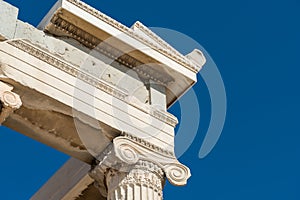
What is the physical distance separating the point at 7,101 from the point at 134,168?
3.29 m

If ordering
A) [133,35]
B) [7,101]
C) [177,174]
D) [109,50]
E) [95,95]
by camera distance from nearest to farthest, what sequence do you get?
[7,101]
[95,95]
[177,174]
[109,50]
[133,35]

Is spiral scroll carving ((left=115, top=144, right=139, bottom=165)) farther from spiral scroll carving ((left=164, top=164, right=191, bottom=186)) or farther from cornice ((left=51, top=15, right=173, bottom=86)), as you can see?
cornice ((left=51, top=15, right=173, bottom=86))

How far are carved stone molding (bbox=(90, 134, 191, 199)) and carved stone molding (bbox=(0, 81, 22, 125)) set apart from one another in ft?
8.24

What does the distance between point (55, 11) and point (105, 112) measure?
2694 mm

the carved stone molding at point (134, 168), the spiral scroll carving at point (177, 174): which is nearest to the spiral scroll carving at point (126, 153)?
the carved stone molding at point (134, 168)

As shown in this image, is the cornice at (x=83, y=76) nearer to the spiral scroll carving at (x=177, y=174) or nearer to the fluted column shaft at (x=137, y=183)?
the spiral scroll carving at (x=177, y=174)

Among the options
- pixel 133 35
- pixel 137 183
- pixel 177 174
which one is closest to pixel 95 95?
pixel 133 35

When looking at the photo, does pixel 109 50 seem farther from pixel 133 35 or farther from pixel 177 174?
pixel 177 174

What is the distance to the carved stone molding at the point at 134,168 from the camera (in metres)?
19.1

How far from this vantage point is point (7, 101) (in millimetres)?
17969

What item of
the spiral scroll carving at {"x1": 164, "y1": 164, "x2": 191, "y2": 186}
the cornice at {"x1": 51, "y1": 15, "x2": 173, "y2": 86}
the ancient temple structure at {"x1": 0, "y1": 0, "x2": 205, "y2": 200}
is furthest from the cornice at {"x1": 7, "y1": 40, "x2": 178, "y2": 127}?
the spiral scroll carving at {"x1": 164, "y1": 164, "x2": 191, "y2": 186}

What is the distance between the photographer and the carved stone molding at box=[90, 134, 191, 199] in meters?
19.1

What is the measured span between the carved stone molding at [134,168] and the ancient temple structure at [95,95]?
23 millimetres

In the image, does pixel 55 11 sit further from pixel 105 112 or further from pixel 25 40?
pixel 105 112
